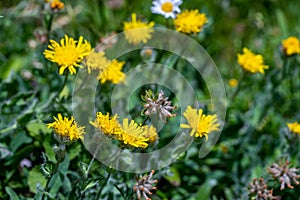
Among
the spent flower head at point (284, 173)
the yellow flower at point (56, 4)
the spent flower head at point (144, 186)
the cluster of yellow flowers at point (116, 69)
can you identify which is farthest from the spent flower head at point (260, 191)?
the yellow flower at point (56, 4)

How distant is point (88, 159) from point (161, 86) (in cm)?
84

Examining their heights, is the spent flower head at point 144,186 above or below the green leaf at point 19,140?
below

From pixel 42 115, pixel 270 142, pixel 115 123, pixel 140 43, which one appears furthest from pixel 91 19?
pixel 115 123

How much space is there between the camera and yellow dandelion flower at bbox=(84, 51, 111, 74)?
2875 millimetres

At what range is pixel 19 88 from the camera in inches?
143

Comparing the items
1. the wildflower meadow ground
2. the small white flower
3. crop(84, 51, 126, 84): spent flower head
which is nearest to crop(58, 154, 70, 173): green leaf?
the wildflower meadow ground

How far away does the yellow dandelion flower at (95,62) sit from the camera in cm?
288

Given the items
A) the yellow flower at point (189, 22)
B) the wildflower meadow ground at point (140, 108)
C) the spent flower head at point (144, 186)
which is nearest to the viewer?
the spent flower head at point (144, 186)

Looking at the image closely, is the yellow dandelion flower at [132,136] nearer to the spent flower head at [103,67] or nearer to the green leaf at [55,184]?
the spent flower head at [103,67]

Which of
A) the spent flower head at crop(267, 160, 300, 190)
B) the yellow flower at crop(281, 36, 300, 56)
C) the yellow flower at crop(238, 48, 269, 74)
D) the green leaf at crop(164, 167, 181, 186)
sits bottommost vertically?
the spent flower head at crop(267, 160, 300, 190)

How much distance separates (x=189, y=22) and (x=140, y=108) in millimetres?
746

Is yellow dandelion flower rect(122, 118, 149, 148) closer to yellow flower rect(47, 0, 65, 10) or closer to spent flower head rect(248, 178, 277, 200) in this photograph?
spent flower head rect(248, 178, 277, 200)

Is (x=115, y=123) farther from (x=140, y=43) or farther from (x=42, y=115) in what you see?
(x=140, y=43)

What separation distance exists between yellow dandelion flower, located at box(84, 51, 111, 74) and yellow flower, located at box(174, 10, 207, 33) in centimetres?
61
